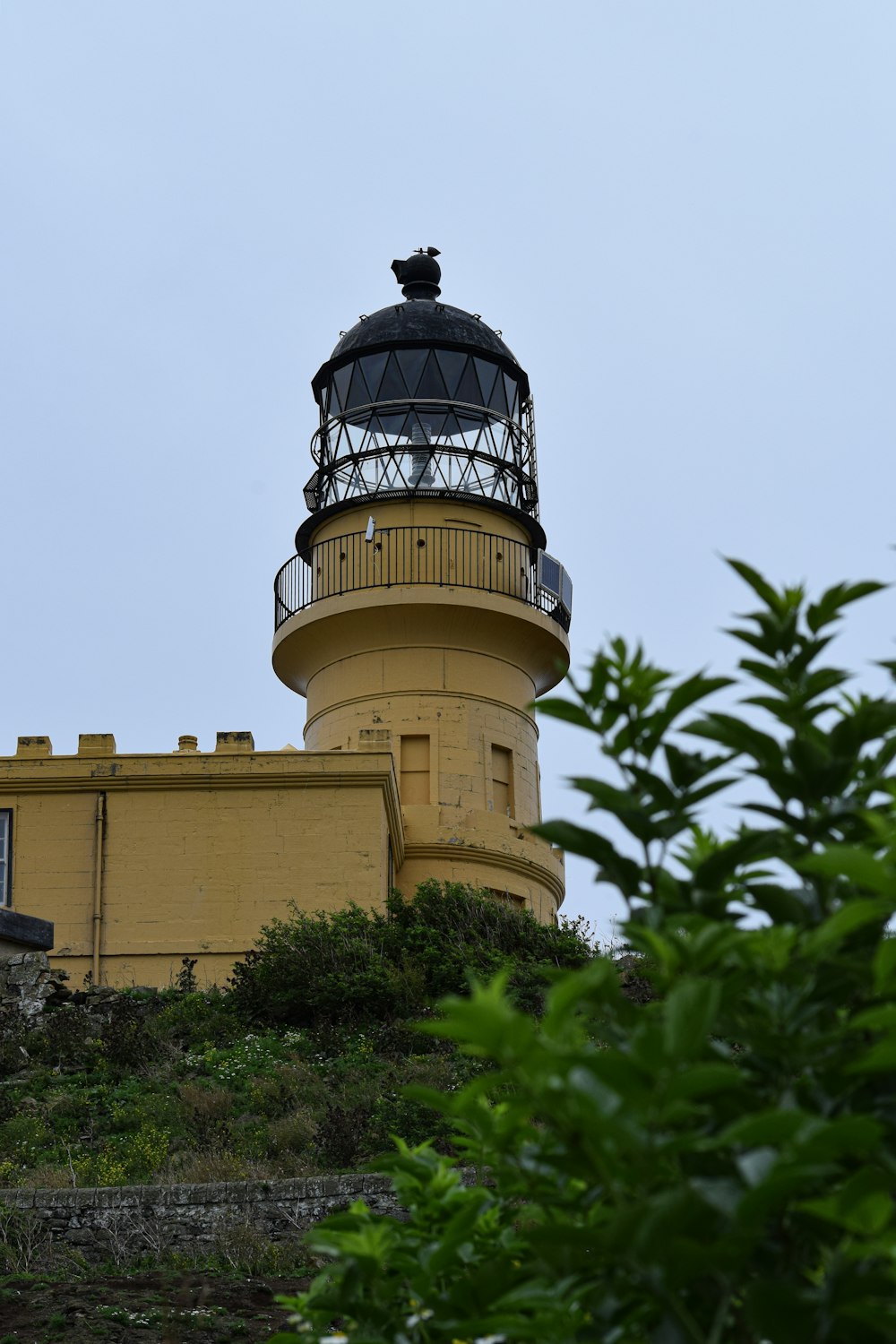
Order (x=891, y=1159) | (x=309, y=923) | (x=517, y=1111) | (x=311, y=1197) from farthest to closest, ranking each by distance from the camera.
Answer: (x=309, y=923) < (x=311, y=1197) < (x=517, y=1111) < (x=891, y=1159)

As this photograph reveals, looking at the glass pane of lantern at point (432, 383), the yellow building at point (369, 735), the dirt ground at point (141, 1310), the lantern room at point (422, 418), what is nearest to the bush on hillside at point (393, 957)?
the yellow building at point (369, 735)

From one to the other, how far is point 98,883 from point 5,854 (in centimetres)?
147

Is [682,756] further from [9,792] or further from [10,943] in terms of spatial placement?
[9,792]

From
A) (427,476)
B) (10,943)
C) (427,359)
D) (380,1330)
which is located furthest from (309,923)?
(380,1330)

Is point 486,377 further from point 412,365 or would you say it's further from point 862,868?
point 862,868

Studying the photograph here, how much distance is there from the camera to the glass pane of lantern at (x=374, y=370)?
2848 cm

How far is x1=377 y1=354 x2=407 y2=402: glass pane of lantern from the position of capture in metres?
28.3

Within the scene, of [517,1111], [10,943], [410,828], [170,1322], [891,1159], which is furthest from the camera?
[410,828]

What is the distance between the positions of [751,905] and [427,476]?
24627mm

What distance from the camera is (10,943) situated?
19078mm

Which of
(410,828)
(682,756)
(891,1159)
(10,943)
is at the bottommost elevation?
(891,1159)

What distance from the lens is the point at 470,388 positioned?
28641 mm

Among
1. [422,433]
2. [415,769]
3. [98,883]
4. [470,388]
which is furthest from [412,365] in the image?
[98,883]

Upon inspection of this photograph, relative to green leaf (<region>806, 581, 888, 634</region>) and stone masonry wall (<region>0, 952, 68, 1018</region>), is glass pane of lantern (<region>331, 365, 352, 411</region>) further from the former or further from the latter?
green leaf (<region>806, 581, 888, 634</region>)
